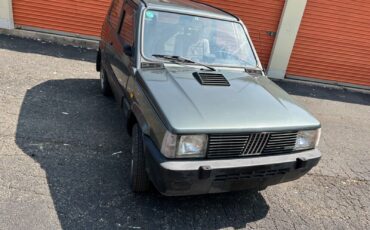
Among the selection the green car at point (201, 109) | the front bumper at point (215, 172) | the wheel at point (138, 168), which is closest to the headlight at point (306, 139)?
the green car at point (201, 109)

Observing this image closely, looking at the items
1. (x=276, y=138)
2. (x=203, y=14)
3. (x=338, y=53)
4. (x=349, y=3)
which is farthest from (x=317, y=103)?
(x=276, y=138)

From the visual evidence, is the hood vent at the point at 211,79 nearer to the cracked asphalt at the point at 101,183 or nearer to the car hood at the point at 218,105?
the car hood at the point at 218,105

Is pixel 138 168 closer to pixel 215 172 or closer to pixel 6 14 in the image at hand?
pixel 215 172

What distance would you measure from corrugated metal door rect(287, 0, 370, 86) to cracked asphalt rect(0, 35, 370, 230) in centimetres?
328

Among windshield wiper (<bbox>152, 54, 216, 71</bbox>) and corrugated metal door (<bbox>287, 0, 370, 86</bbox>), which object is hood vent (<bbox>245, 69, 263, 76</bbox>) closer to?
windshield wiper (<bbox>152, 54, 216, 71</bbox>)

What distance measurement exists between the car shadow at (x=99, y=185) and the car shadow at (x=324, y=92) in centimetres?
500

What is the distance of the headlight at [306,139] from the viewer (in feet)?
10.4

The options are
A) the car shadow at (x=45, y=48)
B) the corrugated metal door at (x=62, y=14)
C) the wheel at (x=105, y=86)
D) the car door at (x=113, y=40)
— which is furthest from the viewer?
the corrugated metal door at (x=62, y=14)

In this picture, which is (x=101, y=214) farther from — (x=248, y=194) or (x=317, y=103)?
(x=317, y=103)

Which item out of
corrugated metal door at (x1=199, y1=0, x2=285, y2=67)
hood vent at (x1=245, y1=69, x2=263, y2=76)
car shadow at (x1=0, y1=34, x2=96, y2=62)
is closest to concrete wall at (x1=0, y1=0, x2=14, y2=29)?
car shadow at (x1=0, y1=34, x2=96, y2=62)

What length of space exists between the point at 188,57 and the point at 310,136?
5.10 ft

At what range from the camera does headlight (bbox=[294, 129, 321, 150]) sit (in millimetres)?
3178

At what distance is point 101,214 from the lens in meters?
3.08

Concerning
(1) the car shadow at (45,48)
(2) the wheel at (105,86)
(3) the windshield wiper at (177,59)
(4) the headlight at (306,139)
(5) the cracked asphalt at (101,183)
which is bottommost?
(1) the car shadow at (45,48)
